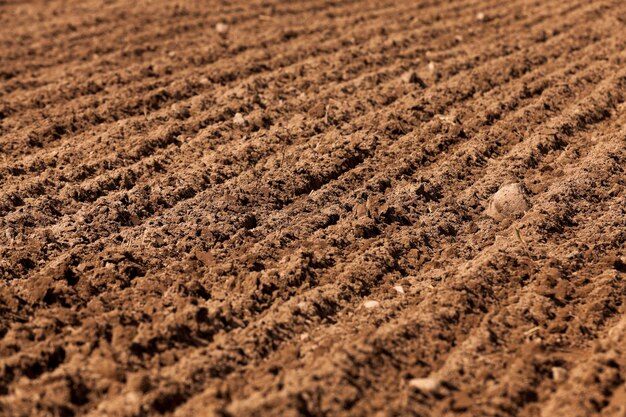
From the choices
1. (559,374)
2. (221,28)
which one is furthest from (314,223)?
(221,28)

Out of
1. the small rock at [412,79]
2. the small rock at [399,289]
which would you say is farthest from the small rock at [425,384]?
the small rock at [412,79]

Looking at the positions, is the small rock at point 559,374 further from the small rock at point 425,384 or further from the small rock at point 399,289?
the small rock at point 399,289

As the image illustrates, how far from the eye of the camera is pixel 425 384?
3.29 meters

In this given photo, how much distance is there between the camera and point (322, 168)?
525 centimetres

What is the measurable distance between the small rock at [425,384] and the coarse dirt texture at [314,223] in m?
0.01

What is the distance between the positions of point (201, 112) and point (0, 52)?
3.04 m

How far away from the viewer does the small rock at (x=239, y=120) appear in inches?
233

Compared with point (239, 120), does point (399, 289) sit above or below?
below

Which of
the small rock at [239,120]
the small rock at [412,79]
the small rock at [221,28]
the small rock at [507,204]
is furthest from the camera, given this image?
the small rock at [221,28]

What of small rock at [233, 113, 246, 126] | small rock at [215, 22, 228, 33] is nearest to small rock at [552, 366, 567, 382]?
small rock at [233, 113, 246, 126]

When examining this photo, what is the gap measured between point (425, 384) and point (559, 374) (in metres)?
0.71

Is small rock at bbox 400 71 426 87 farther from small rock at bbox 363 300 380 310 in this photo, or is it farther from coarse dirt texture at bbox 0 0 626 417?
small rock at bbox 363 300 380 310

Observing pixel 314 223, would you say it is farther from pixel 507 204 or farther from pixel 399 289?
pixel 507 204

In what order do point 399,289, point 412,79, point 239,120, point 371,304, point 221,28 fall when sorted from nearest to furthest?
point 371,304 → point 399,289 → point 239,120 → point 412,79 → point 221,28
